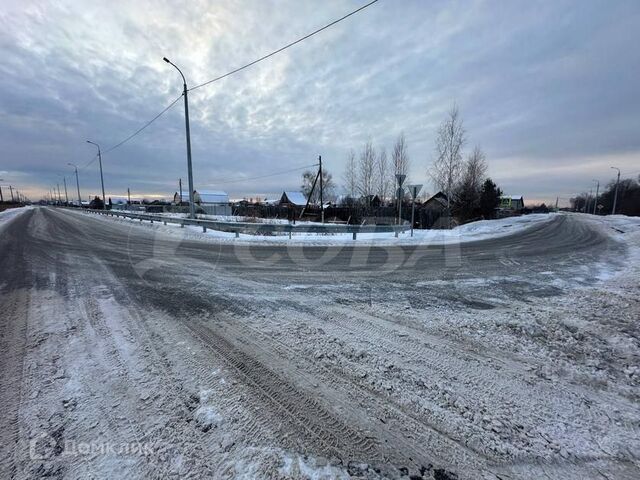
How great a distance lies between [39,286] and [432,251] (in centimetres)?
1167

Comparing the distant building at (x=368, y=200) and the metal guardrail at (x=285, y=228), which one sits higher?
the distant building at (x=368, y=200)

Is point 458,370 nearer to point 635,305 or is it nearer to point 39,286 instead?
point 635,305

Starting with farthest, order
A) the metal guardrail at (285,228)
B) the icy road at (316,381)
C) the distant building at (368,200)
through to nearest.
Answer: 1. the distant building at (368,200)
2. the metal guardrail at (285,228)
3. the icy road at (316,381)

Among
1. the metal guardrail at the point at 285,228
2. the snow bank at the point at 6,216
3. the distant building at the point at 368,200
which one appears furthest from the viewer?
the distant building at the point at 368,200

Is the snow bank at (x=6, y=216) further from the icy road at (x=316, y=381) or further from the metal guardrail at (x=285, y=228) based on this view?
the icy road at (x=316, y=381)

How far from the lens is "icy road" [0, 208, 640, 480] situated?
200 centimetres

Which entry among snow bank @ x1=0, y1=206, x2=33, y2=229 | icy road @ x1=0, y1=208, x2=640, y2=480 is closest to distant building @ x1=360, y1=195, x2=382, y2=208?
snow bank @ x1=0, y1=206, x2=33, y2=229

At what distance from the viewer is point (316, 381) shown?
9.50 feet

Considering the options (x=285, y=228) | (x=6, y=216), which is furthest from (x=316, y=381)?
(x=6, y=216)

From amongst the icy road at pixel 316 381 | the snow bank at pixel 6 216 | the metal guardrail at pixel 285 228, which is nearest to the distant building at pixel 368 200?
the metal guardrail at pixel 285 228

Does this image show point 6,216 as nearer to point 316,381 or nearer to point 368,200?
point 368,200

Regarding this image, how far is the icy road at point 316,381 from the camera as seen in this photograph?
6.55ft

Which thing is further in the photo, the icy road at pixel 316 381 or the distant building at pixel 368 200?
the distant building at pixel 368 200

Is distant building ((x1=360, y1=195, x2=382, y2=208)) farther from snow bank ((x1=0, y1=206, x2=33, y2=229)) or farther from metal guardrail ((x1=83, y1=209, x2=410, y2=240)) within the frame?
snow bank ((x1=0, y1=206, x2=33, y2=229))
